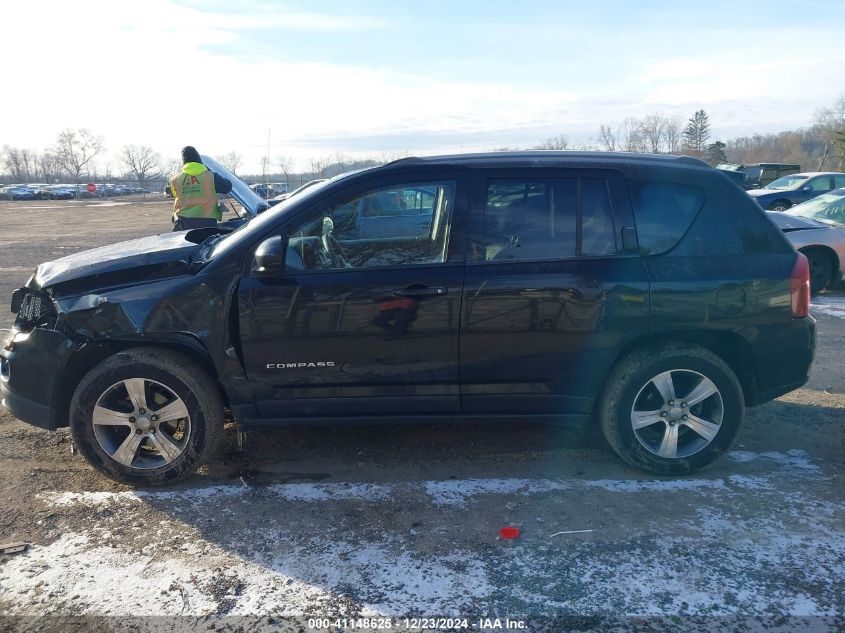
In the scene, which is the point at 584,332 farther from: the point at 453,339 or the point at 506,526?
the point at 506,526

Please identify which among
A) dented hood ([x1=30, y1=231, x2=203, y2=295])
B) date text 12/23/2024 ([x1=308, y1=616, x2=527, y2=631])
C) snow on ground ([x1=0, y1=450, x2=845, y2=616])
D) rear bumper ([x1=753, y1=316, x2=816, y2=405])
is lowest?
date text 12/23/2024 ([x1=308, y1=616, x2=527, y2=631])

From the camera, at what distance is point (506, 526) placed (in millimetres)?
3484

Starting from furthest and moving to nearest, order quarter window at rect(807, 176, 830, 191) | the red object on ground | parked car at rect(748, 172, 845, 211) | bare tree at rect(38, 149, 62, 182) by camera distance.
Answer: bare tree at rect(38, 149, 62, 182), quarter window at rect(807, 176, 830, 191), parked car at rect(748, 172, 845, 211), the red object on ground

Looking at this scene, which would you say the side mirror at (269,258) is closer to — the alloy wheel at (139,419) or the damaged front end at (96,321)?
the damaged front end at (96,321)

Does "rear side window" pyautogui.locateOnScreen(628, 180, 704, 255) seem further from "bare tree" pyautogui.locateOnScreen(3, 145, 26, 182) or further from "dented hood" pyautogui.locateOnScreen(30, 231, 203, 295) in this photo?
"bare tree" pyautogui.locateOnScreen(3, 145, 26, 182)

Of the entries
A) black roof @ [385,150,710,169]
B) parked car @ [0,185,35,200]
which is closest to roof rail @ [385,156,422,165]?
black roof @ [385,150,710,169]

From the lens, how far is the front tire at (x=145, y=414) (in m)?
3.83

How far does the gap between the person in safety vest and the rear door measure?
15.2 ft

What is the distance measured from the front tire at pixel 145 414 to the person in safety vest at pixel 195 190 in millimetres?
4056

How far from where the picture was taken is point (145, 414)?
3.89 m

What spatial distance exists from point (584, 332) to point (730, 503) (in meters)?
1.22

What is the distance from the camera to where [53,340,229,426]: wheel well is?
12.8 ft

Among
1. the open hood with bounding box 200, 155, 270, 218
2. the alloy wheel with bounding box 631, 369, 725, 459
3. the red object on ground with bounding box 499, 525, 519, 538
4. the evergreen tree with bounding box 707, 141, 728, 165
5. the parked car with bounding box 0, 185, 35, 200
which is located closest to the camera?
the red object on ground with bounding box 499, 525, 519, 538

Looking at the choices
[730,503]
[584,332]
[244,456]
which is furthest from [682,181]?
[244,456]
